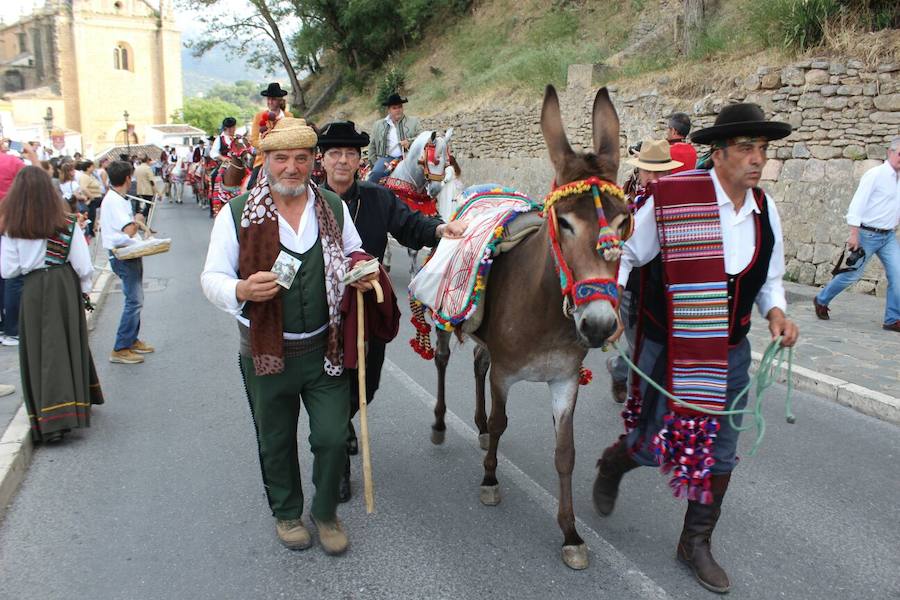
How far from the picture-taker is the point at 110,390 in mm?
6348

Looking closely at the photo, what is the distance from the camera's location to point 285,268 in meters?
3.31

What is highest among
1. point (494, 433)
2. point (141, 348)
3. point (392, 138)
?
point (392, 138)

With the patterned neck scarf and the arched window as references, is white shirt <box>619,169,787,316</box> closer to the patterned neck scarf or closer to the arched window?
the patterned neck scarf

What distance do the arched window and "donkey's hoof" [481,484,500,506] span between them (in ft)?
294

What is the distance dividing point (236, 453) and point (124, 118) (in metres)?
81.3

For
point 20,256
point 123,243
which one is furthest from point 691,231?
point 123,243

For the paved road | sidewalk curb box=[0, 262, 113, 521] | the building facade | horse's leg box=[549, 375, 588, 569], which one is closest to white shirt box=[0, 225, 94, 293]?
sidewalk curb box=[0, 262, 113, 521]

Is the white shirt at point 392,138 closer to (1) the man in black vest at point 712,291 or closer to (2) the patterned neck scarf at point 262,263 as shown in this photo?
(2) the patterned neck scarf at point 262,263

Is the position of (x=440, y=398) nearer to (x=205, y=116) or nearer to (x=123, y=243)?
(x=123, y=243)

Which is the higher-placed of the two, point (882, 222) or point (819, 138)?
point (819, 138)

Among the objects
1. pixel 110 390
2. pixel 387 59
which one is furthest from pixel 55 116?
pixel 110 390

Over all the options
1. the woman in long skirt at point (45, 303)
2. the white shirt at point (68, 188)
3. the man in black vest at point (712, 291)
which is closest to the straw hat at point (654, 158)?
the man in black vest at point (712, 291)

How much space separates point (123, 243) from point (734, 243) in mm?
5703

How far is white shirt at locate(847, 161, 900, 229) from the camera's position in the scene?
7.71 metres
